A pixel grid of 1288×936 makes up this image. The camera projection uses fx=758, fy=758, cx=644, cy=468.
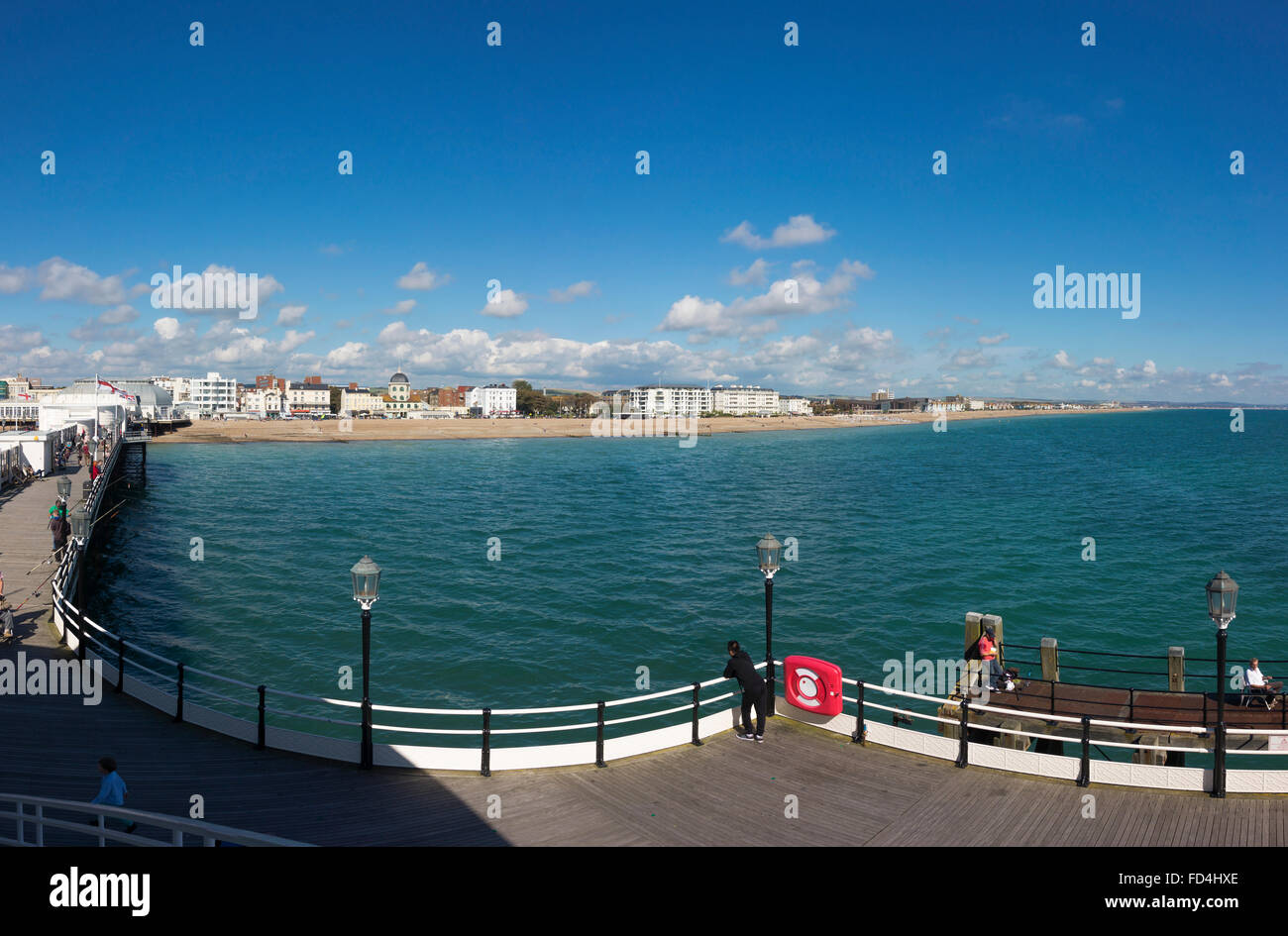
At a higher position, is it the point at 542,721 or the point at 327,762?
the point at 327,762

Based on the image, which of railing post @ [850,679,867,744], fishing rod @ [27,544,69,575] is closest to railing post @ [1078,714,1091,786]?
railing post @ [850,679,867,744]

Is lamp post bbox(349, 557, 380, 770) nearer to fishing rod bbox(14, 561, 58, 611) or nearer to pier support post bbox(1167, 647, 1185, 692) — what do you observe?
fishing rod bbox(14, 561, 58, 611)

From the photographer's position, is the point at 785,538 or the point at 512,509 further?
the point at 512,509

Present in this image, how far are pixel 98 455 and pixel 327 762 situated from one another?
5301cm

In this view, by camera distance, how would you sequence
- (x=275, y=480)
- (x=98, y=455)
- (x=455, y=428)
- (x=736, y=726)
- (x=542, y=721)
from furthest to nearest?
1. (x=455, y=428)
2. (x=275, y=480)
3. (x=98, y=455)
4. (x=542, y=721)
5. (x=736, y=726)

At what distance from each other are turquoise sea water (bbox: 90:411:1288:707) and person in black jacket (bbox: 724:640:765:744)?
9.49 meters

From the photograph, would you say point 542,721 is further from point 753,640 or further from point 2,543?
point 2,543

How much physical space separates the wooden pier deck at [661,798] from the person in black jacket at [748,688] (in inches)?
9.7

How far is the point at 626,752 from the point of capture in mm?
11227

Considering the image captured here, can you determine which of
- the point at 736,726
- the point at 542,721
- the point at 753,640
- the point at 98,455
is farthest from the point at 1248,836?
the point at 98,455

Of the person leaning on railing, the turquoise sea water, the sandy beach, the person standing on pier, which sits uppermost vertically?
the sandy beach

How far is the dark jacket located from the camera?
37.5 feet

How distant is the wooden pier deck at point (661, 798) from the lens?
901 centimetres
